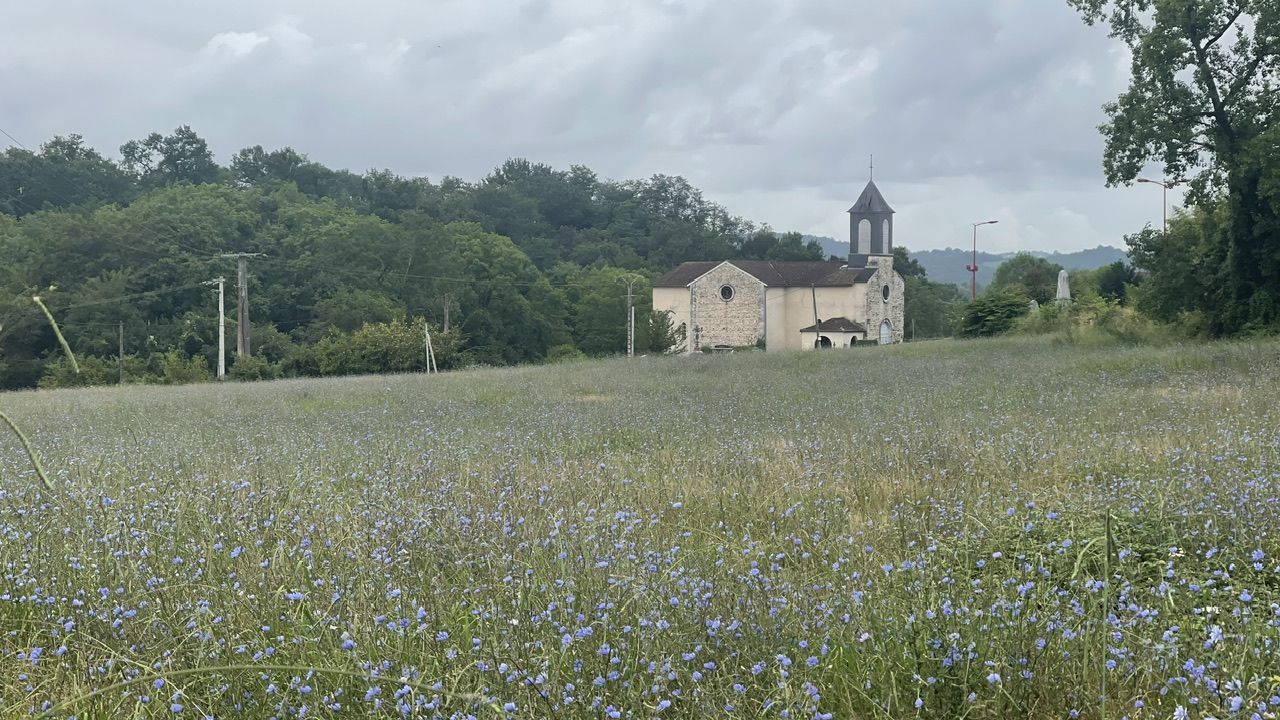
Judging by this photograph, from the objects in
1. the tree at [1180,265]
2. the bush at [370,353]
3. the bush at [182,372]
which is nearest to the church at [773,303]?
the bush at [370,353]

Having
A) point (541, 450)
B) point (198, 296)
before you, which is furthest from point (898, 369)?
point (198, 296)

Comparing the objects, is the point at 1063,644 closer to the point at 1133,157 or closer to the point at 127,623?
the point at 127,623

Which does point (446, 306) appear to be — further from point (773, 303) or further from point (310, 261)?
point (773, 303)

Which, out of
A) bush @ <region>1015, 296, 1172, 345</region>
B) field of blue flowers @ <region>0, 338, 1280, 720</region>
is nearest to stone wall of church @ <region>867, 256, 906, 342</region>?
bush @ <region>1015, 296, 1172, 345</region>

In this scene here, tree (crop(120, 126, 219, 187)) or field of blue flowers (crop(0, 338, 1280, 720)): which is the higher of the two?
tree (crop(120, 126, 219, 187))

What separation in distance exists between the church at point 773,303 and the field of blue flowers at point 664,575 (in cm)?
6803

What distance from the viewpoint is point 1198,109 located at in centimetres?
2586

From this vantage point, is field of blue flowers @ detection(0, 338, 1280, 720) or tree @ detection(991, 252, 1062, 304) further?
tree @ detection(991, 252, 1062, 304)

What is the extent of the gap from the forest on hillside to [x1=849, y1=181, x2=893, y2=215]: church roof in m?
19.5

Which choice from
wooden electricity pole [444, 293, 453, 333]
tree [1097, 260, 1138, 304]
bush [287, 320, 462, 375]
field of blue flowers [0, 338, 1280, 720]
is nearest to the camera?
field of blue flowers [0, 338, 1280, 720]

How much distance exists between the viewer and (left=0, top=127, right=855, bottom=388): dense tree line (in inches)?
2005

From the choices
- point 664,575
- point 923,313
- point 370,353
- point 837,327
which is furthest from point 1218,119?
point 923,313

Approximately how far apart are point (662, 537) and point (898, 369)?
1732cm

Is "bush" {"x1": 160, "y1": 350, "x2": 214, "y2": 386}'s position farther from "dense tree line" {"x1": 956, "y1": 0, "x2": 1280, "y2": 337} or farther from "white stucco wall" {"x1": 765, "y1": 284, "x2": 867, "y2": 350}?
"white stucco wall" {"x1": 765, "y1": 284, "x2": 867, "y2": 350}
